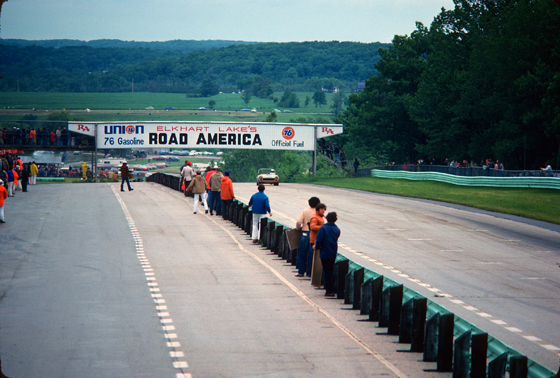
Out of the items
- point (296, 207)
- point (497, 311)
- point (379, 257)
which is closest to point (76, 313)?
point (497, 311)

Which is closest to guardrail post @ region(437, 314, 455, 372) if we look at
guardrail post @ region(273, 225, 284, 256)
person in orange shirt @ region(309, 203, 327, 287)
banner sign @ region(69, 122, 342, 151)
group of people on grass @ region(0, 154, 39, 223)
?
person in orange shirt @ region(309, 203, 327, 287)

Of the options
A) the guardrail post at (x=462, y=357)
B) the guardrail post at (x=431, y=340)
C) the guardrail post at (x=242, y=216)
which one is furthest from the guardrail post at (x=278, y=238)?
the guardrail post at (x=462, y=357)

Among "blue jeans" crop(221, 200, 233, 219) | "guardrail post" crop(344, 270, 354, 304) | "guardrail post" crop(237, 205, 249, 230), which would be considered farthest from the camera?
"blue jeans" crop(221, 200, 233, 219)

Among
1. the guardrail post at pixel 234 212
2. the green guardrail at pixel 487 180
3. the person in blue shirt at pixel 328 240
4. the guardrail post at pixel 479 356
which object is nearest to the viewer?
the guardrail post at pixel 479 356

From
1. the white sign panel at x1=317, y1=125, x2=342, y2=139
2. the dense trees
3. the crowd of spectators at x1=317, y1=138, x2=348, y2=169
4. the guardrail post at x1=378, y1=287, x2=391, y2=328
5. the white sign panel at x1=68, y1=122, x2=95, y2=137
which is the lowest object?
the guardrail post at x1=378, y1=287, x2=391, y2=328

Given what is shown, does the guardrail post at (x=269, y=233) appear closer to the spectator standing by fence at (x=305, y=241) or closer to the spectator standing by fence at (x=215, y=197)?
the spectator standing by fence at (x=305, y=241)

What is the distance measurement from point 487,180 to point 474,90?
76.3ft

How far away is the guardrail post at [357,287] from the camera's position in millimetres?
11914

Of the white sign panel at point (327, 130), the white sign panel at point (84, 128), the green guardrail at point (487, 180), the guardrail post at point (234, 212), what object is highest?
the white sign panel at point (327, 130)

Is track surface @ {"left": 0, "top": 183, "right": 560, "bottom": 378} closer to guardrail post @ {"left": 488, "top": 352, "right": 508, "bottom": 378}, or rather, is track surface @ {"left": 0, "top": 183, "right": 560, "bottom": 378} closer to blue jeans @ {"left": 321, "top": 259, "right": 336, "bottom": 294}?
blue jeans @ {"left": 321, "top": 259, "right": 336, "bottom": 294}

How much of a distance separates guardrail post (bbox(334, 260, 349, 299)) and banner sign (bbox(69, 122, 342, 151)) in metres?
43.9

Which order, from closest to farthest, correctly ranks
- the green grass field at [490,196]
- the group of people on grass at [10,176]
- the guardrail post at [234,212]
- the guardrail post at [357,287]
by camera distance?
the guardrail post at [357,287] → the guardrail post at [234,212] → the green grass field at [490,196] → the group of people on grass at [10,176]

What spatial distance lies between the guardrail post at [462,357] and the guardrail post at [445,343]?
42 cm

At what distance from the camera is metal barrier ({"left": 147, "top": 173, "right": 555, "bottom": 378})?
7629 millimetres
